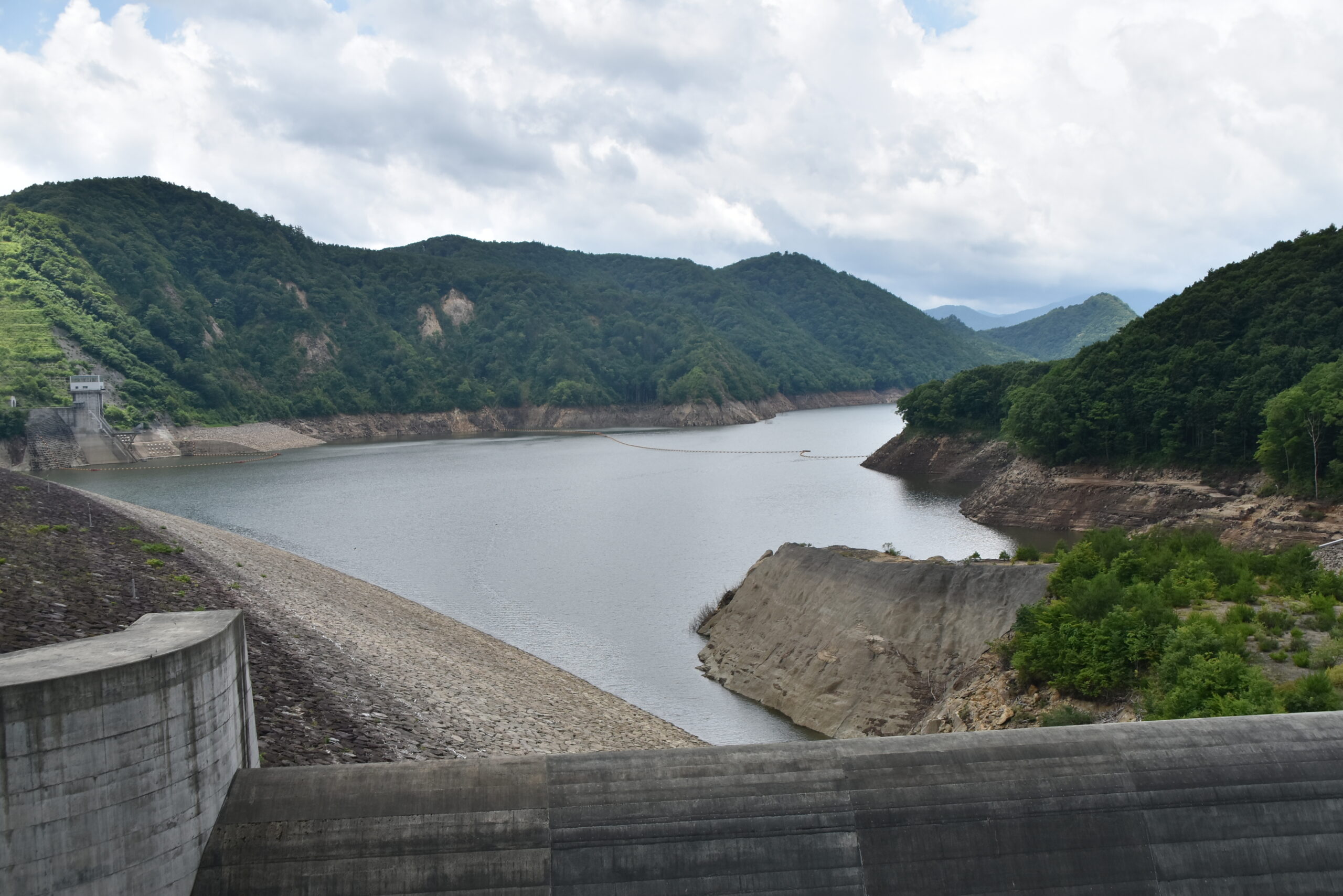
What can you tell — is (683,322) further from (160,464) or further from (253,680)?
(253,680)

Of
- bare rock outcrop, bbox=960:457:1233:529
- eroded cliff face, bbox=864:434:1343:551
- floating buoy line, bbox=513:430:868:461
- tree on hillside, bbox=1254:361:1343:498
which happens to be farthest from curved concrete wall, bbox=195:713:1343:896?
floating buoy line, bbox=513:430:868:461

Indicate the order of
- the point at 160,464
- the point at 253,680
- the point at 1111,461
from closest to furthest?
the point at 253,680, the point at 1111,461, the point at 160,464

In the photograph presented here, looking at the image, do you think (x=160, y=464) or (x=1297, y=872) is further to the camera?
(x=160, y=464)

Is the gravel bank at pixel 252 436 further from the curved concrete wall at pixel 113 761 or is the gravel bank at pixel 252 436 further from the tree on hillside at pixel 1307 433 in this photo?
the curved concrete wall at pixel 113 761

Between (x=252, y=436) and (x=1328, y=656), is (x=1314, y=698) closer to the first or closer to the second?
(x=1328, y=656)

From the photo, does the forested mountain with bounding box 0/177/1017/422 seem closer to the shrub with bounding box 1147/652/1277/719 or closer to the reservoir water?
the reservoir water

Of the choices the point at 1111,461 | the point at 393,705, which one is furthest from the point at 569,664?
the point at 1111,461

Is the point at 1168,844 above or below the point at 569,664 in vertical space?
above
